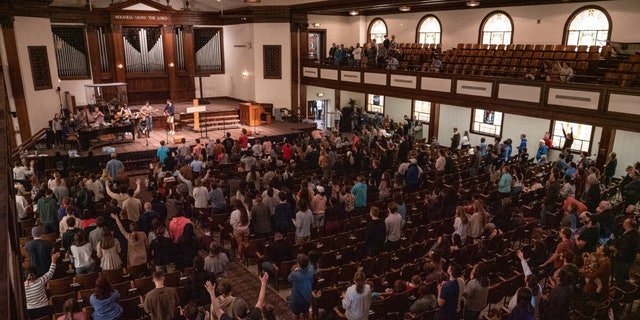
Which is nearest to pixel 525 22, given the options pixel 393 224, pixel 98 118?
pixel 393 224

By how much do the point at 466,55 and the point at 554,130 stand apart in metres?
4.49

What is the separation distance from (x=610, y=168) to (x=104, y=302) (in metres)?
13.4

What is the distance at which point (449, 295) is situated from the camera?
5.57m

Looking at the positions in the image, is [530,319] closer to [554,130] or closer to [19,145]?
[554,130]

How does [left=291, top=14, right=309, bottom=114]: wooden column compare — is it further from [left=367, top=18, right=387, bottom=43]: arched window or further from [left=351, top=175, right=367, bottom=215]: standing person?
[left=351, top=175, right=367, bottom=215]: standing person

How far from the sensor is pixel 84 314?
5246mm

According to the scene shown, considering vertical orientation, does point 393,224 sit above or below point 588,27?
below

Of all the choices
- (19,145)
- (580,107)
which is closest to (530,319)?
(580,107)

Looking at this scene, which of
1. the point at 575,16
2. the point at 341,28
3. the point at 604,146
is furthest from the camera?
the point at 341,28

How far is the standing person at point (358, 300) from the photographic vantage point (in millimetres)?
5605

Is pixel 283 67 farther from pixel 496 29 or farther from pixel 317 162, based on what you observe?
pixel 317 162

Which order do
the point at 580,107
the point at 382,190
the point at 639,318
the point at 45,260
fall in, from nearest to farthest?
the point at 45,260 < the point at 639,318 < the point at 382,190 < the point at 580,107

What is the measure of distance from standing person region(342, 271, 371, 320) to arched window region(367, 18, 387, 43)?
2126 centimetres

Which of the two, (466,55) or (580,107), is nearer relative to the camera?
(580,107)
